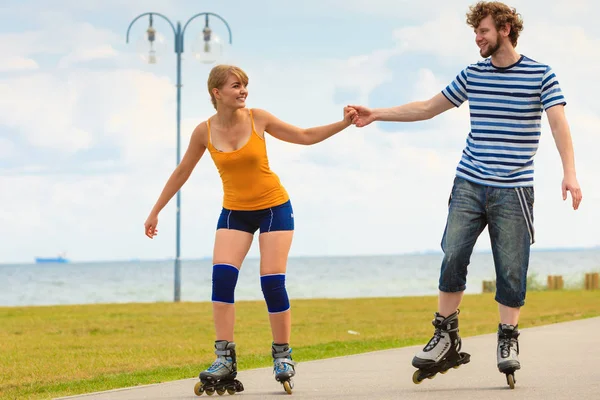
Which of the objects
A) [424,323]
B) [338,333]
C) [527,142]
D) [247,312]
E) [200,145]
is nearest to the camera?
[527,142]

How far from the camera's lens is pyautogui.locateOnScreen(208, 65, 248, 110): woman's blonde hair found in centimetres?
630

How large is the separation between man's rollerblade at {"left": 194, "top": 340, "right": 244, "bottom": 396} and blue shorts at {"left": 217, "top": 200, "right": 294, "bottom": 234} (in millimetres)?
738

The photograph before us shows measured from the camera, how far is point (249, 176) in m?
6.33

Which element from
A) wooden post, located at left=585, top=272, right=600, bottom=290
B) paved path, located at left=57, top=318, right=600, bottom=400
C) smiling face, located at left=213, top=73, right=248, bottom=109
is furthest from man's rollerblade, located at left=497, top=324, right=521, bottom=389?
wooden post, located at left=585, top=272, right=600, bottom=290

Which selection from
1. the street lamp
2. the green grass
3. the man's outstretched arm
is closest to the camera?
the man's outstretched arm

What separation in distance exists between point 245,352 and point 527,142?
638 cm

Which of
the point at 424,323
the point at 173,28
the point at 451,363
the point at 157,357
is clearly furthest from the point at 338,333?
the point at 173,28

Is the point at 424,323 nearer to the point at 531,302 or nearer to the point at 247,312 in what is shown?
the point at 247,312

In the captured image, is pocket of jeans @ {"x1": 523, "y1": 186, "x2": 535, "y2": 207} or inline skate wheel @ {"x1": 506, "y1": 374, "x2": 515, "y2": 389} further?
inline skate wheel @ {"x1": 506, "y1": 374, "x2": 515, "y2": 389}

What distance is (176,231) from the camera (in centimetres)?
2391

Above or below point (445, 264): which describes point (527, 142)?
above

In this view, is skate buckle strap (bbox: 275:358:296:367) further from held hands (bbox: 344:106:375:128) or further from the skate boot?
held hands (bbox: 344:106:375:128)

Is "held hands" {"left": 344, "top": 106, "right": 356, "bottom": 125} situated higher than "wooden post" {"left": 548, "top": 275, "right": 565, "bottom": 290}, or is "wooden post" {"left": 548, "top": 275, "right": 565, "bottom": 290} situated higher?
"held hands" {"left": 344, "top": 106, "right": 356, "bottom": 125}

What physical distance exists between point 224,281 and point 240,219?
0.41 metres
